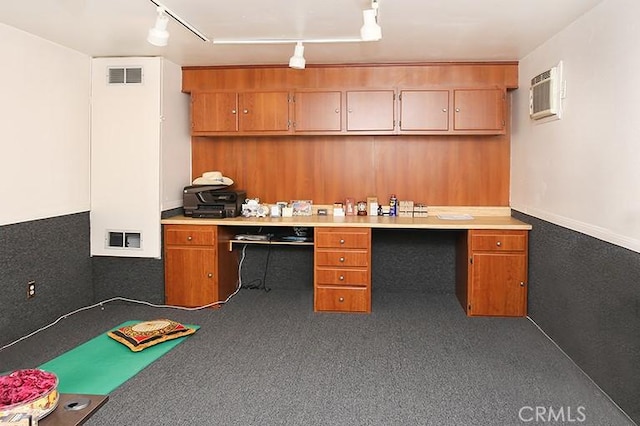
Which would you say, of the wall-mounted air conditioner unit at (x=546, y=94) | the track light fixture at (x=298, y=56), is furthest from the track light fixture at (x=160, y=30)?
the wall-mounted air conditioner unit at (x=546, y=94)

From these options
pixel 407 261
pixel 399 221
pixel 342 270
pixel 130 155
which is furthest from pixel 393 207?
pixel 130 155

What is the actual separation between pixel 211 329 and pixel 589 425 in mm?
2704

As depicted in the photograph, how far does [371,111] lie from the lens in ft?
15.7

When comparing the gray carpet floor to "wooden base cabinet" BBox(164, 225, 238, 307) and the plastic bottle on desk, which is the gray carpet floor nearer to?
"wooden base cabinet" BBox(164, 225, 238, 307)

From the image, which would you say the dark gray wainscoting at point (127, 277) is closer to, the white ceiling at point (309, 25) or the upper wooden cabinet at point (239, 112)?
the upper wooden cabinet at point (239, 112)

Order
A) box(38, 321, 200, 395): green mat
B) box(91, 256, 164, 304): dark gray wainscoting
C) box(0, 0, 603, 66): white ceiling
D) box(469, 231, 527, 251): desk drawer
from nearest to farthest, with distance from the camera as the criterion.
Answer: box(38, 321, 200, 395): green mat
box(0, 0, 603, 66): white ceiling
box(469, 231, 527, 251): desk drawer
box(91, 256, 164, 304): dark gray wainscoting

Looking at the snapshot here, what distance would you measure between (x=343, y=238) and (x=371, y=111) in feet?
4.17

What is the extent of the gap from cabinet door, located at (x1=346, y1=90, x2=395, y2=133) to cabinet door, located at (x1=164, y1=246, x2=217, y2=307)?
1.82m

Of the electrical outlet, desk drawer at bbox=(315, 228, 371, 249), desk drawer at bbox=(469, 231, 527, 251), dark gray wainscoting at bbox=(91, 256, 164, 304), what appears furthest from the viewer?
dark gray wainscoting at bbox=(91, 256, 164, 304)

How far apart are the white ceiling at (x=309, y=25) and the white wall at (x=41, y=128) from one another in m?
0.16

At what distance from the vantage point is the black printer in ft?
15.8

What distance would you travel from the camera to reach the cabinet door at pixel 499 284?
4.28m

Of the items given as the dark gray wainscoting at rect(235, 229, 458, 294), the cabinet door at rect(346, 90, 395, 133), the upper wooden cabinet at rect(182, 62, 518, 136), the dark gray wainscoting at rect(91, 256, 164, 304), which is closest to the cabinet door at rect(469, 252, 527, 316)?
the dark gray wainscoting at rect(235, 229, 458, 294)

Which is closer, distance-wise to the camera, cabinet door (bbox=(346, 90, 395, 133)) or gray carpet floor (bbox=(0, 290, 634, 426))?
gray carpet floor (bbox=(0, 290, 634, 426))
